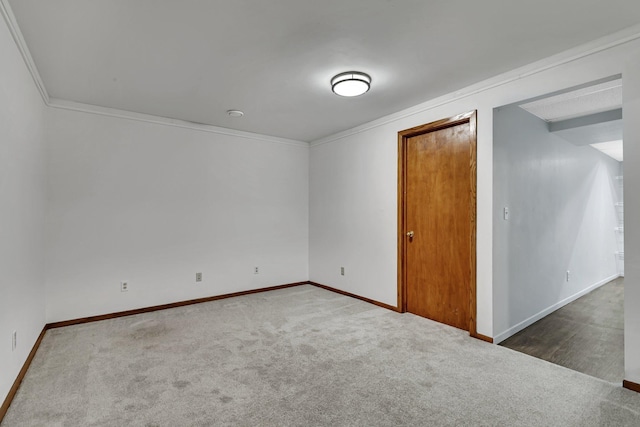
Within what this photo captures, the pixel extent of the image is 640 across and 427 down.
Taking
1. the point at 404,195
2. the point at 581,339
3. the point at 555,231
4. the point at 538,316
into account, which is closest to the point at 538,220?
the point at 555,231

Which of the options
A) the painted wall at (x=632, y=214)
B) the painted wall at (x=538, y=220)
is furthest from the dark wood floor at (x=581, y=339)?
the painted wall at (x=632, y=214)

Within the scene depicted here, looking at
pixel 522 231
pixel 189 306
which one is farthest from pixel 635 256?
pixel 189 306

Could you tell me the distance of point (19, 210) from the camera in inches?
90.7

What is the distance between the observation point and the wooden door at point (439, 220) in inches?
122

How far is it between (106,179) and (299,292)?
2899mm

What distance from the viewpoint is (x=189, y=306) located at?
4.04 meters

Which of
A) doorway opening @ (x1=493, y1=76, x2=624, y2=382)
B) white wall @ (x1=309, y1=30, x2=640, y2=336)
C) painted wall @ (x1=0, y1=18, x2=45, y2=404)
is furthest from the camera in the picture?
doorway opening @ (x1=493, y1=76, x2=624, y2=382)

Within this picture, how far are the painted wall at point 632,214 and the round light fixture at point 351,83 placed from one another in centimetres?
180

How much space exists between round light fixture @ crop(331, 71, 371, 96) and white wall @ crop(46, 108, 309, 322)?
2.23 meters

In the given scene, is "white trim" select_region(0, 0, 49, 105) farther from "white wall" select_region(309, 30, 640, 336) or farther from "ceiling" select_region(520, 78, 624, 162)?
"ceiling" select_region(520, 78, 624, 162)

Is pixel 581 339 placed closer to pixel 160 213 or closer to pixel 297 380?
pixel 297 380

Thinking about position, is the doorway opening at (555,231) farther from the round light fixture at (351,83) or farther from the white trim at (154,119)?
the white trim at (154,119)

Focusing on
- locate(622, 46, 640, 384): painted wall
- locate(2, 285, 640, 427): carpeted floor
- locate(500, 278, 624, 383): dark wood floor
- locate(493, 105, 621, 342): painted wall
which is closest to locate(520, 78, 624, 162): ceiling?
locate(493, 105, 621, 342): painted wall

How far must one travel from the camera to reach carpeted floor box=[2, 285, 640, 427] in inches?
72.1
